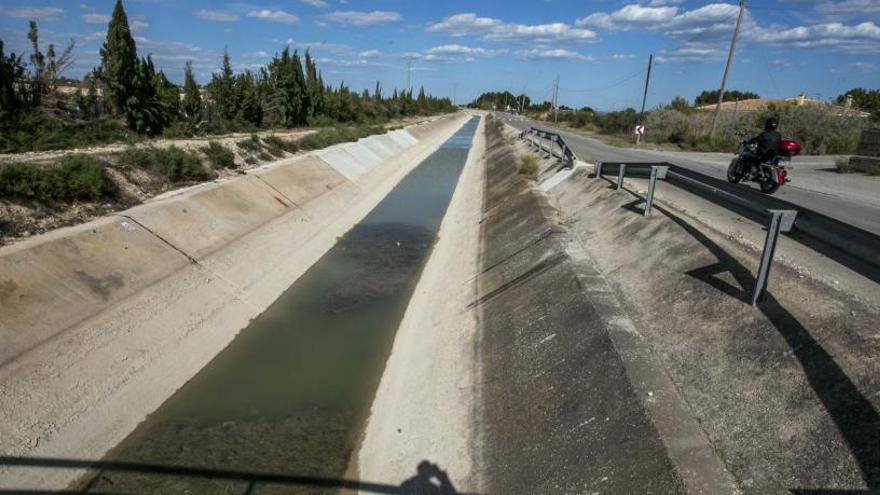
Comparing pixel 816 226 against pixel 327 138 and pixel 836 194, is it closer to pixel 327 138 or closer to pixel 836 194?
pixel 836 194

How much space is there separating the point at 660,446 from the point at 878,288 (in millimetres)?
4095

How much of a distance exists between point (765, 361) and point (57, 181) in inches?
698

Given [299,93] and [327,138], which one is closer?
[327,138]

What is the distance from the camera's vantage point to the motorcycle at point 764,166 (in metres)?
13.4

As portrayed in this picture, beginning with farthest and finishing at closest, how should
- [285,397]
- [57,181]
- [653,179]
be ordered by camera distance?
[57,181], [653,179], [285,397]

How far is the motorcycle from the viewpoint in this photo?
44.0 feet

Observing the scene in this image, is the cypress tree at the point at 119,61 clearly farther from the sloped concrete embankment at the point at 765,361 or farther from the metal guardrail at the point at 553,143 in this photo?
the sloped concrete embankment at the point at 765,361

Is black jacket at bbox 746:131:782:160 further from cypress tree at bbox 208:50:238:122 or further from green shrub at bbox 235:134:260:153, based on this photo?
cypress tree at bbox 208:50:238:122

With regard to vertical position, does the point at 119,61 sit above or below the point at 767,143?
above

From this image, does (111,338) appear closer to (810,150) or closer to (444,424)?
(444,424)

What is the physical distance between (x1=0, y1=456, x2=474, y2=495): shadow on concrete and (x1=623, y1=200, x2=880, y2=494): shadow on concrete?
4563 millimetres

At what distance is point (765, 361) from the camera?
5.88 metres

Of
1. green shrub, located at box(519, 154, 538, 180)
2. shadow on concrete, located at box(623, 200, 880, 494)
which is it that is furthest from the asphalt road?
green shrub, located at box(519, 154, 538, 180)

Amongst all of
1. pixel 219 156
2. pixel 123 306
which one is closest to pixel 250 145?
pixel 219 156
